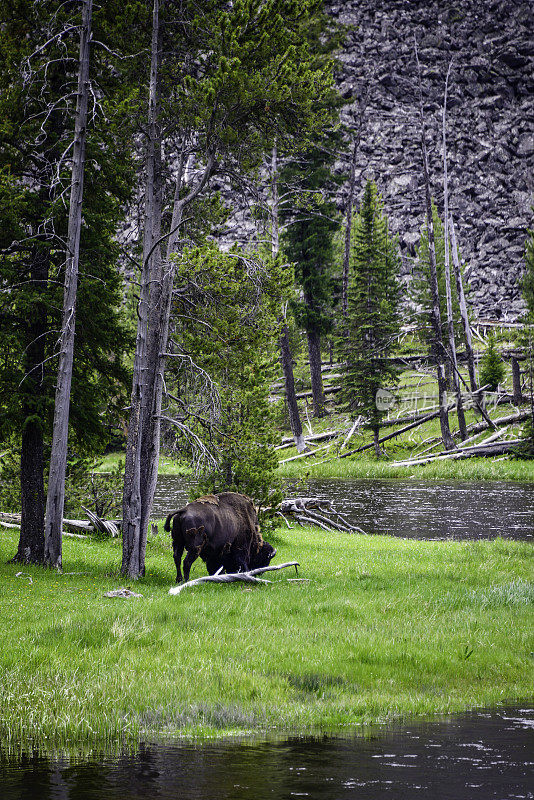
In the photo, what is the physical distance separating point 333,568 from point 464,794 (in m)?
10.4

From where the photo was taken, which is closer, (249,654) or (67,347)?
(249,654)

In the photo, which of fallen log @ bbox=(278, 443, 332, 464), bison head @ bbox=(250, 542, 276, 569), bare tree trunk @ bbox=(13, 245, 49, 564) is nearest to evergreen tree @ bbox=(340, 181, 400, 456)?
fallen log @ bbox=(278, 443, 332, 464)

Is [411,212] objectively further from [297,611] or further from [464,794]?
[464,794]

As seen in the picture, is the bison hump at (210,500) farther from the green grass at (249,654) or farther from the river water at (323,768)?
the river water at (323,768)

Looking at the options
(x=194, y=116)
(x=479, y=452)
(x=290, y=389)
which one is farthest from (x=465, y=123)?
(x=194, y=116)

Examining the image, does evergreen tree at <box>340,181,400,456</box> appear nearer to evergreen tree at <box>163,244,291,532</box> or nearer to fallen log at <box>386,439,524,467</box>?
fallen log at <box>386,439,524,467</box>

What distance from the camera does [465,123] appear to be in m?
90.9

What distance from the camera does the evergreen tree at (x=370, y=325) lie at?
45.0 meters

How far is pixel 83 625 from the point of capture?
8.95 metres

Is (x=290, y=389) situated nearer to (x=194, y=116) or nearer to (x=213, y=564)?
(x=194, y=116)

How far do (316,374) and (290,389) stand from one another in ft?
33.5

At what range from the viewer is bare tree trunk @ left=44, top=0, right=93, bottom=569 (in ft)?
44.7

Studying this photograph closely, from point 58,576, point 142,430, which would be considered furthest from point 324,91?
point 58,576

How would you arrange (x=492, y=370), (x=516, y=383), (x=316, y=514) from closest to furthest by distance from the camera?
1. (x=316, y=514)
2. (x=516, y=383)
3. (x=492, y=370)
